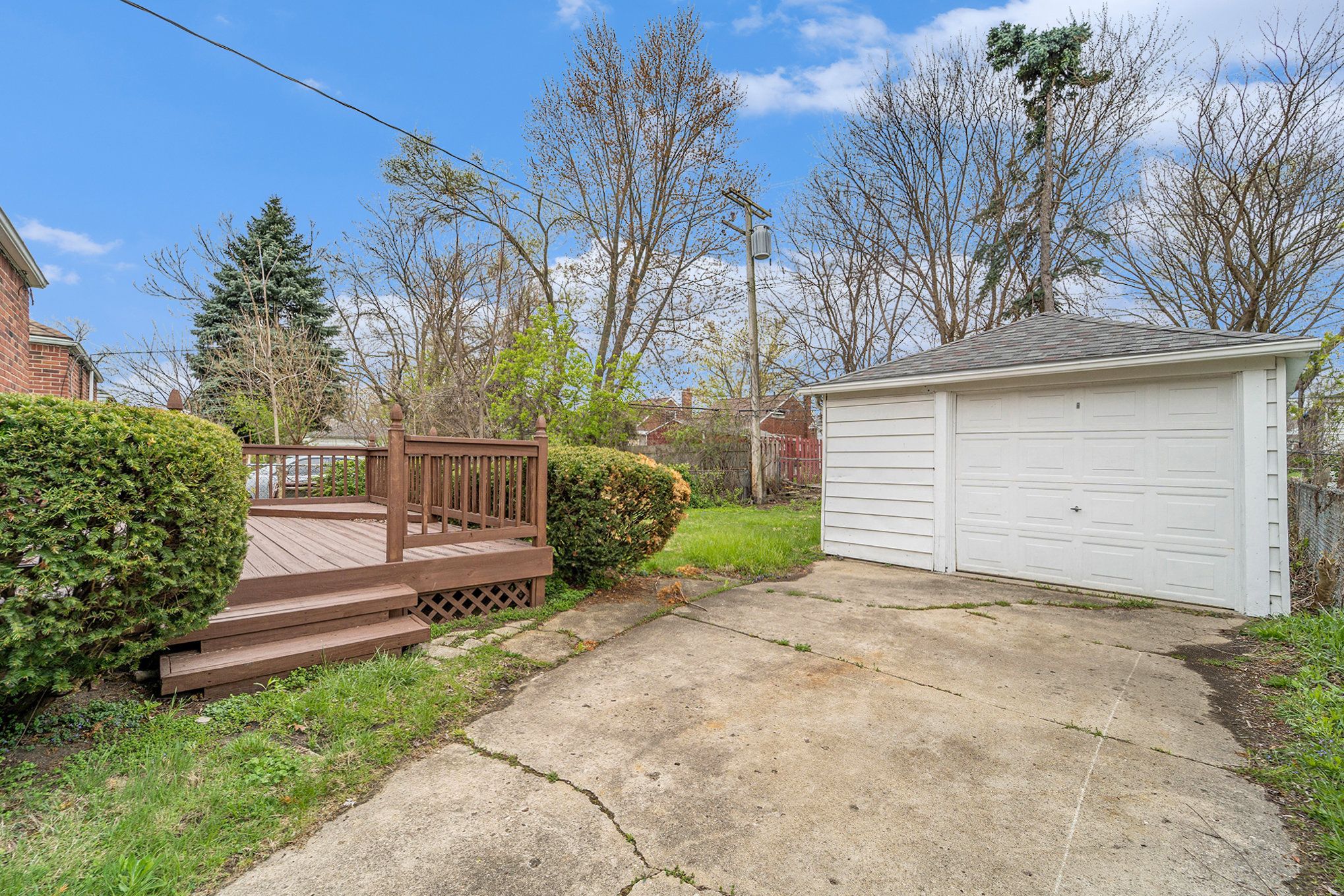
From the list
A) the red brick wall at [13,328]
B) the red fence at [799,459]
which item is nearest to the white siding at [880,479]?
the red fence at [799,459]

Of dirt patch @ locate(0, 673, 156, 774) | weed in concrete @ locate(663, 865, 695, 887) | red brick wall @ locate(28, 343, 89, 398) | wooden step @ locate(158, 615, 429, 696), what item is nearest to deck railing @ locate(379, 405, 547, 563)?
wooden step @ locate(158, 615, 429, 696)

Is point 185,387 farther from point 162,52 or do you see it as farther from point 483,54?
point 483,54

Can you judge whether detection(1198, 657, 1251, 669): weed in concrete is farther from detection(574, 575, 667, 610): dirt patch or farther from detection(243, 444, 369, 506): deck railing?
detection(243, 444, 369, 506): deck railing

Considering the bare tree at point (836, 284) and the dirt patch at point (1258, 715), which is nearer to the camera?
the dirt patch at point (1258, 715)

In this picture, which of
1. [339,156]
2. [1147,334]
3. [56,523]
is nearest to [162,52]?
[339,156]

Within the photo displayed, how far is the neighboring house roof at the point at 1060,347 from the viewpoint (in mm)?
4531

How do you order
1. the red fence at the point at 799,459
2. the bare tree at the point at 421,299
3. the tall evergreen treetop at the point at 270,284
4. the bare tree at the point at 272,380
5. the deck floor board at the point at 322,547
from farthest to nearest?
the red fence at the point at 799,459
the tall evergreen treetop at the point at 270,284
the bare tree at the point at 421,299
the bare tree at the point at 272,380
the deck floor board at the point at 322,547

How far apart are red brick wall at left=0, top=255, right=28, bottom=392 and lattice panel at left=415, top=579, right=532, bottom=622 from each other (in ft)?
18.8

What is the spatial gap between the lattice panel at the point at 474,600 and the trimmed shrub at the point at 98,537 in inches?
60.7

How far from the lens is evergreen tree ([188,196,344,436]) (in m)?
11.9

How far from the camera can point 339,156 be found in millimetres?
11062

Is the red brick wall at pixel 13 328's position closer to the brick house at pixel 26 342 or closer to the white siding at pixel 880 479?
the brick house at pixel 26 342

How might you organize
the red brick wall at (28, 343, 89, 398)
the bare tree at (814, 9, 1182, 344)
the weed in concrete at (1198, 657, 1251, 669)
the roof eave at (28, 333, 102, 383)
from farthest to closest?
the bare tree at (814, 9, 1182, 344) → the red brick wall at (28, 343, 89, 398) → the roof eave at (28, 333, 102, 383) → the weed in concrete at (1198, 657, 1251, 669)

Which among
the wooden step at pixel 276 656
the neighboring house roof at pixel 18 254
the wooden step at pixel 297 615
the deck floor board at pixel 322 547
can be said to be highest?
the neighboring house roof at pixel 18 254
